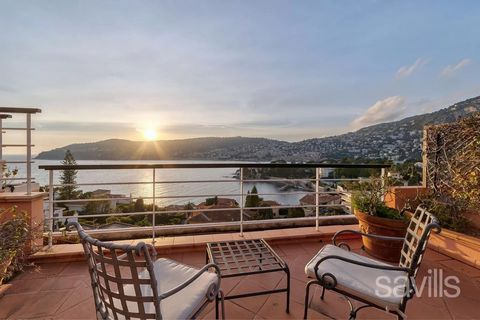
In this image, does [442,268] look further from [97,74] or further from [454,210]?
[97,74]

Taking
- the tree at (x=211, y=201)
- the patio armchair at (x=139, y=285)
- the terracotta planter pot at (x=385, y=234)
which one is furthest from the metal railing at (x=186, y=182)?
the patio armchair at (x=139, y=285)

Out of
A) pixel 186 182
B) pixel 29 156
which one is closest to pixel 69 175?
pixel 29 156

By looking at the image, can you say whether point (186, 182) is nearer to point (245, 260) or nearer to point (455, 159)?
point (245, 260)

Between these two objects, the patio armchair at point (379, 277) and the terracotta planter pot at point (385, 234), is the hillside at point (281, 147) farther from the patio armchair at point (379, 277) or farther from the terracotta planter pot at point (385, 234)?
the patio armchair at point (379, 277)

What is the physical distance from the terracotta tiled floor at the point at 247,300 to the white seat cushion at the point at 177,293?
484mm

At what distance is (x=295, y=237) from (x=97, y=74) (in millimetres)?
4555

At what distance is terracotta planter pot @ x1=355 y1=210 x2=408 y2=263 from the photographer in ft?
8.70

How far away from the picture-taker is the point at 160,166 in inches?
116

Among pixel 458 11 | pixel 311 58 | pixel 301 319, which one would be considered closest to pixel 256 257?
pixel 301 319

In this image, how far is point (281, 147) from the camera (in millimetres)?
5754

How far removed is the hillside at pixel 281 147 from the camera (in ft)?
13.9

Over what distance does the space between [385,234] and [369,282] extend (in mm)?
1398

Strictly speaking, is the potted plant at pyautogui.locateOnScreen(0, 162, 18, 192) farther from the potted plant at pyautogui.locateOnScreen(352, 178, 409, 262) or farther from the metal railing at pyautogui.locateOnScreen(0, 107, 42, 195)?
the potted plant at pyautogui.locateOnScreen(352, 178, 409, 262)

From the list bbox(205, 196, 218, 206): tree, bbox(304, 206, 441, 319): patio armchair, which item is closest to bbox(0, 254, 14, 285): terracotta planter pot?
bbox(304, 206, 441, 319): patio armchair
